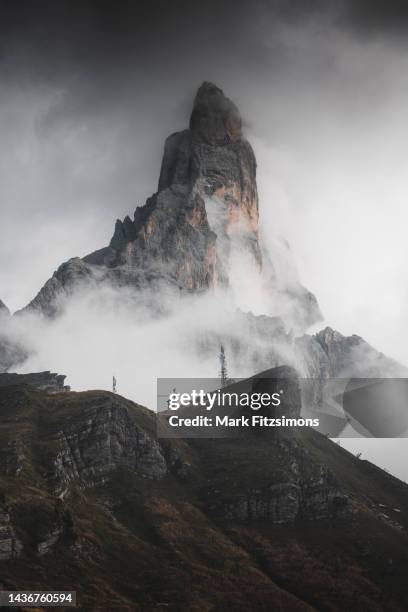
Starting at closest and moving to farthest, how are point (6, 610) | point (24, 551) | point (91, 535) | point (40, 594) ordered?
point (6, 610)
point (40, 594)
point (24, 551)
point (91, 535)

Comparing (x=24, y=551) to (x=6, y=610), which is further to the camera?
(x=24, y=551)

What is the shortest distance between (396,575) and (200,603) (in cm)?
6667

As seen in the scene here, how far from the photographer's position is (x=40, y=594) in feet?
456

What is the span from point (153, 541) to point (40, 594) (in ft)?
179

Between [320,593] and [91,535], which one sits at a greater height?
[91,535]

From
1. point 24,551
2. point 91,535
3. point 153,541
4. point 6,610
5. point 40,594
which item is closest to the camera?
point 6,610

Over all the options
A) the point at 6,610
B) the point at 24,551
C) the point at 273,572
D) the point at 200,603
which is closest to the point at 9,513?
the point at 24,551

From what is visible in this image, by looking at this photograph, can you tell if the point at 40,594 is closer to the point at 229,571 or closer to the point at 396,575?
the point at 229,571

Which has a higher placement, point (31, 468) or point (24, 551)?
point (31, 468)

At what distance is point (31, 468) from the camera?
193 meters

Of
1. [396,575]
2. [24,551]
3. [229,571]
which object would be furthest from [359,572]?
[24,551]

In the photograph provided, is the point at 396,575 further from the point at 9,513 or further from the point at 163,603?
the point at 9,513

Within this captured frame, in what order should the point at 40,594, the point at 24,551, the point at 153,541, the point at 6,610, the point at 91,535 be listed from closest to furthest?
the point at 6,610
the point at 40,594
the point at 24,551
the point at 91,535
the point at 153,541

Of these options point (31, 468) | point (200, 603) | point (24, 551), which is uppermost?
point (31, 468)
